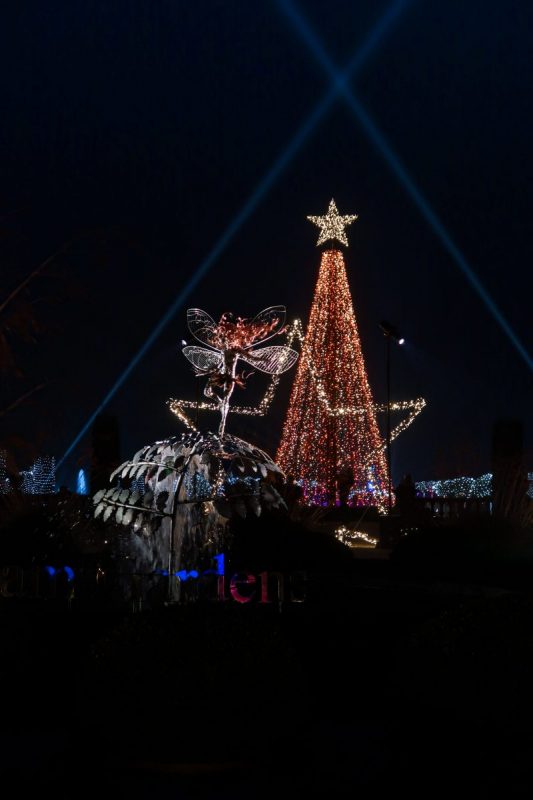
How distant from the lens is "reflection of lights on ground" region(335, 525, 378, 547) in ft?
85.9

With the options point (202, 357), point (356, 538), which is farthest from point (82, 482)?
point (202, 357)

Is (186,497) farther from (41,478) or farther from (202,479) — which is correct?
(41,478)

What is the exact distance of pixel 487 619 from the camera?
22.8 feet

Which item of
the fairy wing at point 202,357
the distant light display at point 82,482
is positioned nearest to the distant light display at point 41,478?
the distant light display at point 82,482

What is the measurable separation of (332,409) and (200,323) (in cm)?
1910

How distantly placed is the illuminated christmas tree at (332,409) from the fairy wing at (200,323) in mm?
18853

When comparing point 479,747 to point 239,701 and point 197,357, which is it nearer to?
point 239,701

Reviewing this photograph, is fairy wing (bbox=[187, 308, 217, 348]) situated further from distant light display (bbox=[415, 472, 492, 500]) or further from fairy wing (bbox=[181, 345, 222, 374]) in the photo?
distant light display (bbox=[415, 472, 492, 500])

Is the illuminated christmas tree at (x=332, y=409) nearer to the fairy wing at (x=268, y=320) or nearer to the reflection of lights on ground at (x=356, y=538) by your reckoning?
the reflection of lights on ground at (x=356, y=538)

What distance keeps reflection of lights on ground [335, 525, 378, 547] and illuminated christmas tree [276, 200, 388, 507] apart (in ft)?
11.8

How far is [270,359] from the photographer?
38.9 feet

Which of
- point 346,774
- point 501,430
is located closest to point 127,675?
point 346,774

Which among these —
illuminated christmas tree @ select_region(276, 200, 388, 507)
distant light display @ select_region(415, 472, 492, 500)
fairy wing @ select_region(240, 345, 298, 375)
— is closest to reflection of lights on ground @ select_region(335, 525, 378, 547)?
illuminated christmas tree @ select_region(276, 200, 388, 507)

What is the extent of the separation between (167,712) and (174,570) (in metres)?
5.29
